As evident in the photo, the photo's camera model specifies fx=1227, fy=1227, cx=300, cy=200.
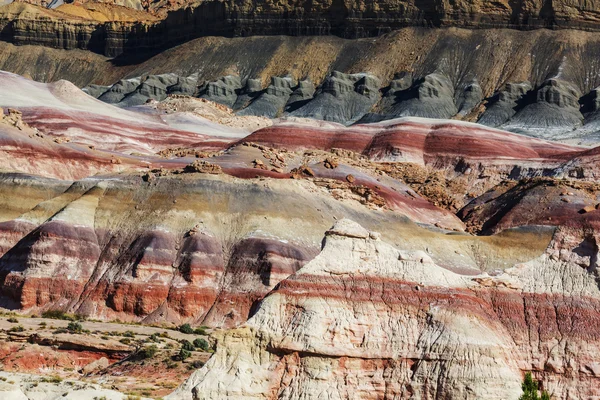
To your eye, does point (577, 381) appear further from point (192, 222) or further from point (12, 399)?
point (192, 222)

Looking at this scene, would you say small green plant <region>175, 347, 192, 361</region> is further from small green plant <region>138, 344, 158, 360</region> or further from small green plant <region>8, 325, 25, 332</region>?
small green plant <region>8, 325, 25, 332</region>

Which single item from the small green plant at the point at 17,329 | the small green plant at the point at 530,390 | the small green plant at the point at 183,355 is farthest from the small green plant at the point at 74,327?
the small green plant at the point at 530,390

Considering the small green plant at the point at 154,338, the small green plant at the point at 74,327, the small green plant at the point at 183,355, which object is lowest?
the small green plant at the point at 154,338

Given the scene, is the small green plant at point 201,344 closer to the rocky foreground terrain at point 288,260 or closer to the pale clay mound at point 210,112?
the rocky foreground terrain at point 288,260

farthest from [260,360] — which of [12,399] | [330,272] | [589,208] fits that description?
[589,208]

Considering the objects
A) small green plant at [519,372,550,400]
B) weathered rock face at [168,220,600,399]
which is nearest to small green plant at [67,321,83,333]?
weathered rock face at [168,220,600,399]
